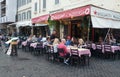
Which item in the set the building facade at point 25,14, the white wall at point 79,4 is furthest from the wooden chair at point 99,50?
the building facade at point 25,14

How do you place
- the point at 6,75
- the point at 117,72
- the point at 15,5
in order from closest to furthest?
the point at 6,75, the point at 117,72, the point at 15,5

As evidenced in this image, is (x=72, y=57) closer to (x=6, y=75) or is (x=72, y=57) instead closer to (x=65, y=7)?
(x=6, y=75)

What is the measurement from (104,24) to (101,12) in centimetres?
69

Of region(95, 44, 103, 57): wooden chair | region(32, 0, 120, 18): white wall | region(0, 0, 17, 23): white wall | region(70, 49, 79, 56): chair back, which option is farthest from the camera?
region(0, 0, 17, 23): white wall

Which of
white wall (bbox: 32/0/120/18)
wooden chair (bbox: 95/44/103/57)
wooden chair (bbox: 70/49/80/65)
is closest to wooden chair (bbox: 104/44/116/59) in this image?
wooden chair (bbox: 95/44/103/57)

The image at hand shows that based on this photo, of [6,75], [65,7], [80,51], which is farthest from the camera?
[65,7]

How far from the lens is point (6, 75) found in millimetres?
9688

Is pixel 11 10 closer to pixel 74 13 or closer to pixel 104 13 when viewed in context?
pixel 74 13

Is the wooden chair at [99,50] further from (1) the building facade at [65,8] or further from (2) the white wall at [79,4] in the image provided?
(2) the white wall at [79,4]

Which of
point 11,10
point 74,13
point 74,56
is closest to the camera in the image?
point 74,56

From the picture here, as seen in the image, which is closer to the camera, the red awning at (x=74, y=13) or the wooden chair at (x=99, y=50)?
the red awning at (x=74, y=13)

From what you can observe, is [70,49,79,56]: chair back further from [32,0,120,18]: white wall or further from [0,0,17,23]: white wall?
[0,0,17,23]: white wall

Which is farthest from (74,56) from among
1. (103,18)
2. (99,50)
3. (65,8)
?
(65,8)

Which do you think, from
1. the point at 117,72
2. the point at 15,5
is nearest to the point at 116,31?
the point at 117,72
